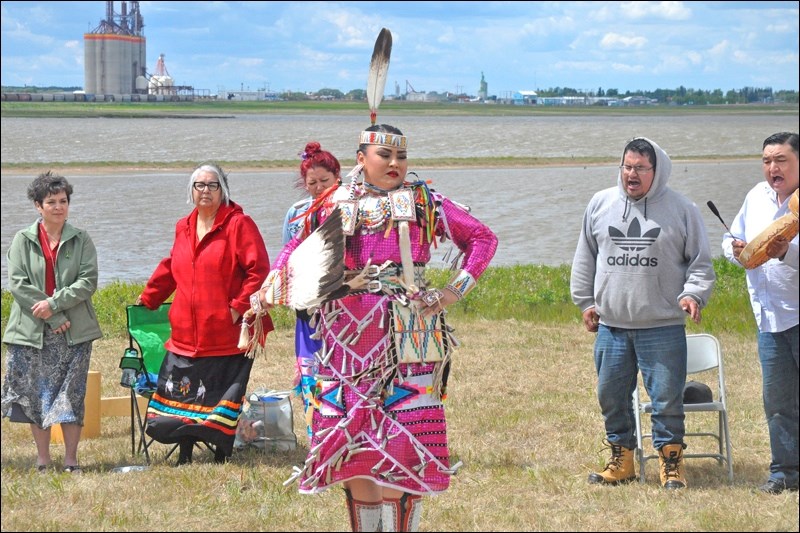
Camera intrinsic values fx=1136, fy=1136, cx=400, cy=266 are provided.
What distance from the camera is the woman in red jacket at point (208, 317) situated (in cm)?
636

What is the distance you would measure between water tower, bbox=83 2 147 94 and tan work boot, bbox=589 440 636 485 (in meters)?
154

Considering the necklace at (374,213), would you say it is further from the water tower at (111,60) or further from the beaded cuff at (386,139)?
the water tower at (111,60)

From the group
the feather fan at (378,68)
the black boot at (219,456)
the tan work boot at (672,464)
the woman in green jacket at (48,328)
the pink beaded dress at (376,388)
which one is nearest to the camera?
the pink beaded dress at (376,388)

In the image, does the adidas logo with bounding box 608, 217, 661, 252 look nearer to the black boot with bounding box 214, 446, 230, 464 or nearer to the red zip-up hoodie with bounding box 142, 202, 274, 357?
the red zip-up hoodie with bounding box 142, 202, 274, 357

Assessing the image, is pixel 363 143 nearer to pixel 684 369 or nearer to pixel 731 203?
pixel 684 369

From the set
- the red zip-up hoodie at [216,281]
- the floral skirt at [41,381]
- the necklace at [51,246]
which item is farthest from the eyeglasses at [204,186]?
the floral skirt at [41,381]

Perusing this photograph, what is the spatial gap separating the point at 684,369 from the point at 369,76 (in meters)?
2.21

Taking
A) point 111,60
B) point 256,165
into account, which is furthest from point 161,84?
point 256,165

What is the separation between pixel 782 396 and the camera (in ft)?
18.6

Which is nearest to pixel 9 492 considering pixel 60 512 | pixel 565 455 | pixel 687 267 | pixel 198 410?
pixel 60 512

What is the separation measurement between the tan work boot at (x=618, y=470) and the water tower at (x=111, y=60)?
154 metres

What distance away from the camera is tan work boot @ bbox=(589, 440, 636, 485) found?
612 centimetres

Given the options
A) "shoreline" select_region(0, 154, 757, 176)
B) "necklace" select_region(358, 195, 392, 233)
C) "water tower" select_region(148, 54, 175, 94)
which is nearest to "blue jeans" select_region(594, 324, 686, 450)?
"necklace" select_region(358, 195, 392, 233)

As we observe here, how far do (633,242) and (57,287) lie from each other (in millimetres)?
3227
